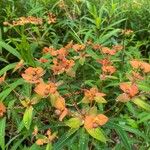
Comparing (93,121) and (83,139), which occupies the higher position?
(93,121)

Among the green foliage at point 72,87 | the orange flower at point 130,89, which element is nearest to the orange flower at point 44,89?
the green foliage at point 72,87

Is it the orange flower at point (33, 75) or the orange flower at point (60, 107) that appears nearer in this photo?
the orange flower at point (60, 107)

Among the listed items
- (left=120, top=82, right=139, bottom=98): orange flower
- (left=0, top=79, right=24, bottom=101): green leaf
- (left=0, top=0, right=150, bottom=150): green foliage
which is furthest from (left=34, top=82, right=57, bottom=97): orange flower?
(left=0, top=79, right=24, bottom=101): green leaf

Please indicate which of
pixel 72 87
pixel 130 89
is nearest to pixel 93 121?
pixel 130 89

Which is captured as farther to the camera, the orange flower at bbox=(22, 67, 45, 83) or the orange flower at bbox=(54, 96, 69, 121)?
the orange flower at bbox=(22, 67, 45, 83)

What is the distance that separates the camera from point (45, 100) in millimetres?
2148

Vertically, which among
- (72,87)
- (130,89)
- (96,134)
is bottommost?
(72,87)

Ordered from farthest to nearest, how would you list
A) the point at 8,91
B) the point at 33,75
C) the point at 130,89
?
1. the point at 8,91
2. the point at 33,75
3. the point at 130,89

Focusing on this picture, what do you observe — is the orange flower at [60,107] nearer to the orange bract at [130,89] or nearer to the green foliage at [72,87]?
the green foliage at [72,87]

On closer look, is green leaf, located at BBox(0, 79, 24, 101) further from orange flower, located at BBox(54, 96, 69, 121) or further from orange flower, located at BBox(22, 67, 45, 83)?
orange flower, located at BBox(54, 96, 69, 121)

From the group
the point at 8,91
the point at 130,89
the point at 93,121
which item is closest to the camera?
the point at 93,121

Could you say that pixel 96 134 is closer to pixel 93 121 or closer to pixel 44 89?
pixel 93 121

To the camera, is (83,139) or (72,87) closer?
(83,139)

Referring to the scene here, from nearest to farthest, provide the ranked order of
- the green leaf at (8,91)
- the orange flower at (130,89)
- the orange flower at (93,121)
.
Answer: the orange flower at (93,121) < the orange flower at (130,89) < the green leaf at (8,91)
